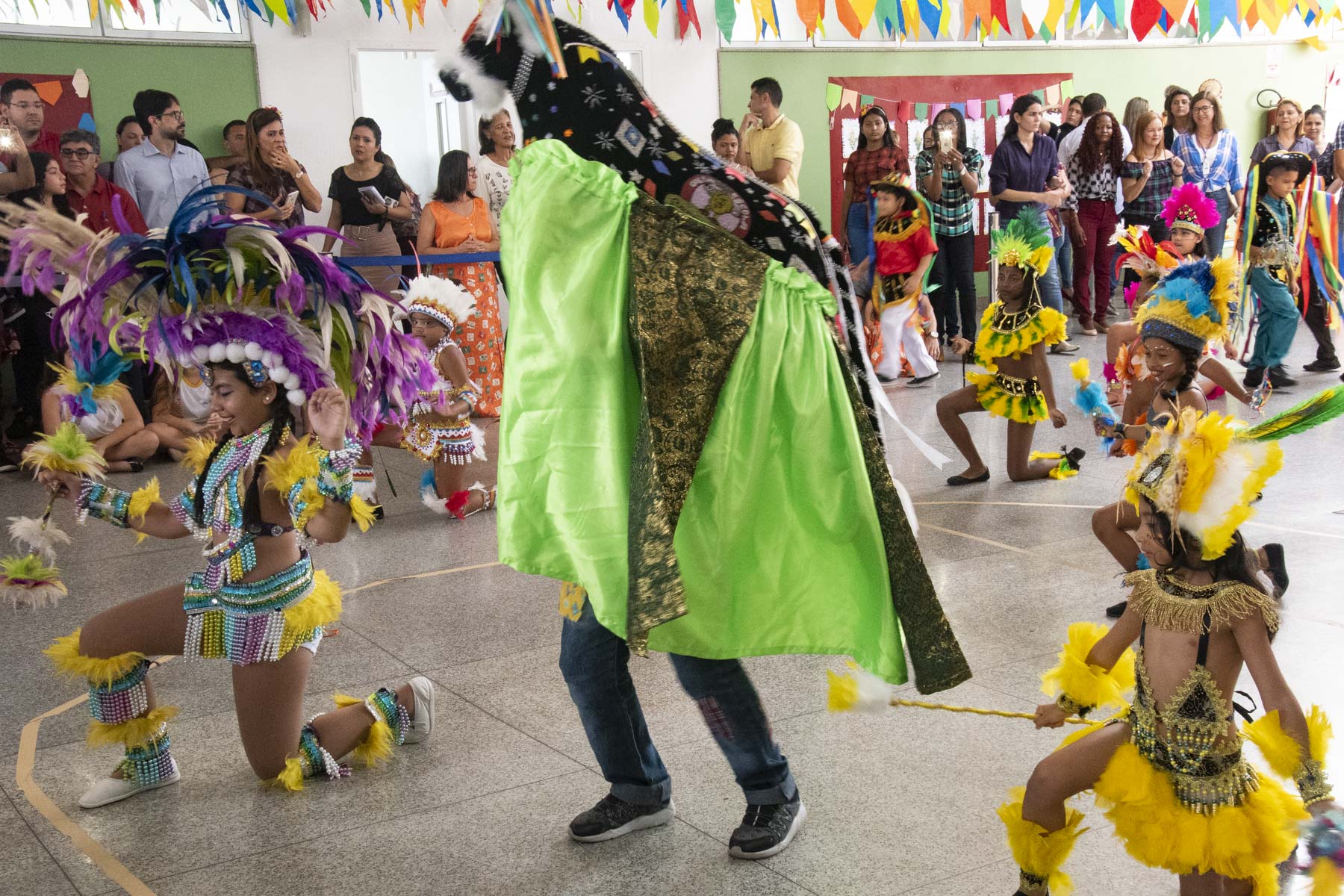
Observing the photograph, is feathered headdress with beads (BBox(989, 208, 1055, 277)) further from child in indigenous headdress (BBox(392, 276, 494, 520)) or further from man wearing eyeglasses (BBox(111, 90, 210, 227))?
man wearing eyeglasses (BBox(111, 90, 210, 227))

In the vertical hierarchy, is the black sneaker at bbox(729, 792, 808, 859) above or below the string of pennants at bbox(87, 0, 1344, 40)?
below

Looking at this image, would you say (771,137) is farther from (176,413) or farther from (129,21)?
(129,21)

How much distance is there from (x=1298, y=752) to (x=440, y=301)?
510 cm

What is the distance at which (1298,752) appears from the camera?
2459 mm

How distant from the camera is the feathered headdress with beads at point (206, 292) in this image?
3.33 metres

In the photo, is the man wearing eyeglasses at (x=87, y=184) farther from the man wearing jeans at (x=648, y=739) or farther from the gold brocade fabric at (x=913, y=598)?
the gold brocade fabric at (x=913, y=598)

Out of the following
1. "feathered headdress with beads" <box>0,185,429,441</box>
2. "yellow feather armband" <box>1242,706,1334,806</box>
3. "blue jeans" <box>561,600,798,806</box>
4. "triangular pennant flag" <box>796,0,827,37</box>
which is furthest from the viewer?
"triangular pennant flag" <box>796,0,827,37</box>

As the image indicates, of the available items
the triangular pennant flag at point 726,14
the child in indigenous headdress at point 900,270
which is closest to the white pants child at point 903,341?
the child in indigenous headdress at point 900,270

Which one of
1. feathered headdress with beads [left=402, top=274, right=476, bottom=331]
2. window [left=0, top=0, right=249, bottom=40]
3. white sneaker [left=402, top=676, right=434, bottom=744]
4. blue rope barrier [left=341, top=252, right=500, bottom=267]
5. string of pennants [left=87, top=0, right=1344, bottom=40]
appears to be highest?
string of pennants [left=87, top=0, right=1344, bottom=40]

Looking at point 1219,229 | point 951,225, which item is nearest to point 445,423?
point 951,225

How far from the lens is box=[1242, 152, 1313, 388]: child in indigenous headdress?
896cm

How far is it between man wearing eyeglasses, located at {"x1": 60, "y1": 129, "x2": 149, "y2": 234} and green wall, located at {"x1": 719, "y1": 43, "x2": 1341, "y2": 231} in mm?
6442

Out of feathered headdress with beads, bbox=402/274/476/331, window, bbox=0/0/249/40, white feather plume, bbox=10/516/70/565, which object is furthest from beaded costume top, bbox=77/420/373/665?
window, bbox=0/0/249/40

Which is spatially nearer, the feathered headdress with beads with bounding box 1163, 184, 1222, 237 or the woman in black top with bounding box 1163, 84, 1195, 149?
the feathered headdress with beads with bounding box 1163, 184, 1222, 237
